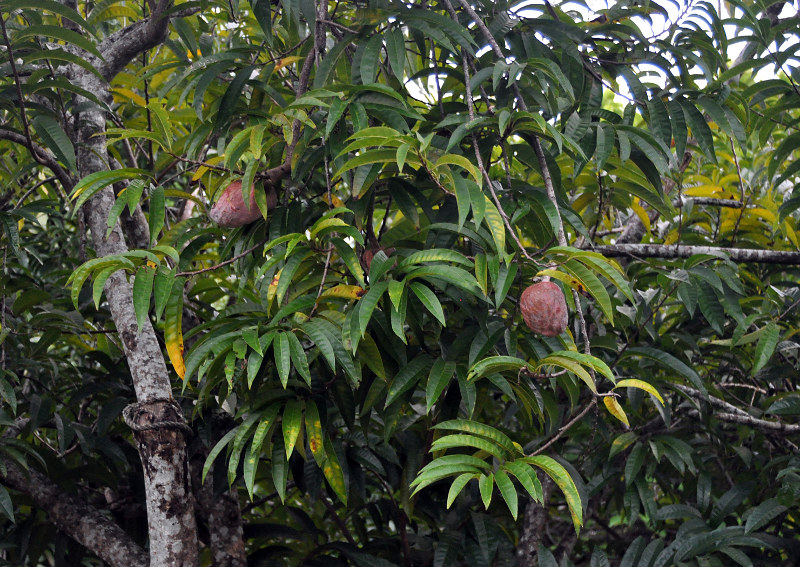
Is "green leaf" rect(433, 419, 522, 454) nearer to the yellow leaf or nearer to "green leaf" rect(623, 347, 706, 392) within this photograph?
the yellow leaf

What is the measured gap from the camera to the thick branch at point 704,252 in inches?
75.5

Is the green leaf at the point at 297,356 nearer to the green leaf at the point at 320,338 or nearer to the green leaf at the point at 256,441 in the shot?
the green leaf at the point at 320,338

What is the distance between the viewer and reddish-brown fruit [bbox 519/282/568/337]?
4.21 feet

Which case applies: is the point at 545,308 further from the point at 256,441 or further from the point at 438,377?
the point at 256,441

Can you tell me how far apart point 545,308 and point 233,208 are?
0.69m

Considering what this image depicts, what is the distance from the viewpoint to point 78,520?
1916mm

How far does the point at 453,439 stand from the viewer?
1.19 meters

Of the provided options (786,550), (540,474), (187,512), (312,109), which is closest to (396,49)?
(312,109)

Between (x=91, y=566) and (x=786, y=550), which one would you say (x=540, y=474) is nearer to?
(x=786, y=550)

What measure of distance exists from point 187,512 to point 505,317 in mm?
810

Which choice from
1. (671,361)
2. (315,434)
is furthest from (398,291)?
(671,361)

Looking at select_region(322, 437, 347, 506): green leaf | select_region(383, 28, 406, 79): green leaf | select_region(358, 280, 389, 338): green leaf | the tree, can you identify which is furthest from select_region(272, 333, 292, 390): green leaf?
select_region(383, 28, 406, 79): green leaf

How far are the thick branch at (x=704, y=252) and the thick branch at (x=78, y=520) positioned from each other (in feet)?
4.44

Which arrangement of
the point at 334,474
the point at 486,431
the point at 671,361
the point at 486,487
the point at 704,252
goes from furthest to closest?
1. the point at 704,252
2. the point at 671,361
3. the point at 334,474
4. the point at 486,431
5. the point at 486,487
